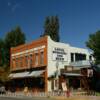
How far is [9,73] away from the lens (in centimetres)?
7181

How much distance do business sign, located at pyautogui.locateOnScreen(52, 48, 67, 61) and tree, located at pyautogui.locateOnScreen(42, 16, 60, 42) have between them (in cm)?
1735

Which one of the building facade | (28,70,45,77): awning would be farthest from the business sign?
(28,70,45,77): awning

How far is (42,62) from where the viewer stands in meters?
61.5

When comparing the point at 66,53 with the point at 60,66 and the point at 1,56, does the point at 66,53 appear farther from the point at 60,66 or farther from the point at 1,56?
the point at 1,56

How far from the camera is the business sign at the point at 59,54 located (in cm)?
6138

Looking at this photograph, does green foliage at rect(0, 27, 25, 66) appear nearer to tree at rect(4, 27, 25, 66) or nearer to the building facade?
tree at rect(4, 27, 25, 66)

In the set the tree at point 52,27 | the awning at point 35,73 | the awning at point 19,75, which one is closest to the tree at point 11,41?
the tree at point 52,27

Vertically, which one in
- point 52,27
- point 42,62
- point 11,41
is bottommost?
point 42,62

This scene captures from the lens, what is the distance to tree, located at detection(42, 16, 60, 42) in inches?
3201

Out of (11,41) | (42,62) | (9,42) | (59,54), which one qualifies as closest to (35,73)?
(42,62)

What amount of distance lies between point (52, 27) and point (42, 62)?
74.3 feet

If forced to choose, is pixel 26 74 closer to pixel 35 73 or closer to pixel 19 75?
pixel 19 75

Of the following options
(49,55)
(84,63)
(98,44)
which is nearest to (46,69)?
(49,55)

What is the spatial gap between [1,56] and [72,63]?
923 inches
